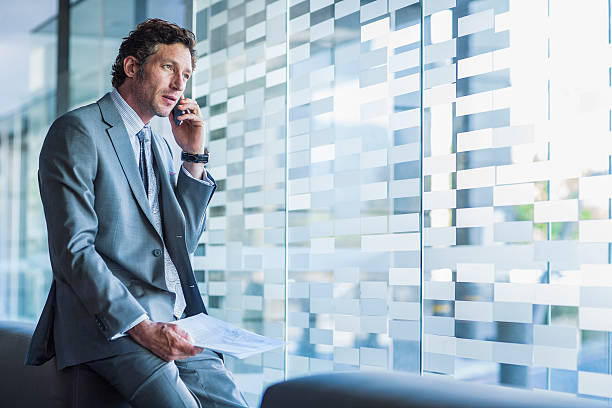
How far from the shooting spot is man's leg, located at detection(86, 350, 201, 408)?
5.62 feet

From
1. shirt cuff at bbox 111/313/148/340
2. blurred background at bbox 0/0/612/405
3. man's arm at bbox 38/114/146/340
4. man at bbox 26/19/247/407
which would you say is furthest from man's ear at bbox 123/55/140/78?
blurred background at bbox 0/0/612/405

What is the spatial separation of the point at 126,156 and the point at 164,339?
1.63 ft

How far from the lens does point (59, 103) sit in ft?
16.8

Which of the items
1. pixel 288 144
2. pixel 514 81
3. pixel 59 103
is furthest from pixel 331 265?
pixel 59 103

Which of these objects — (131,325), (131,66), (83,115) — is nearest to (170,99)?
(131,66)

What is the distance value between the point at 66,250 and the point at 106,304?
161mm

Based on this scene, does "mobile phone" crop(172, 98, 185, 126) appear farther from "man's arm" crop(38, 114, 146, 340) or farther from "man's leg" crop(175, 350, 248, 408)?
"man's leg" crop(175, 350, 248, 408)

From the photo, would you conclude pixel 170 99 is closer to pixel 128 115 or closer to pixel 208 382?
pixel 128 115

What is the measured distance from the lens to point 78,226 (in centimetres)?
171

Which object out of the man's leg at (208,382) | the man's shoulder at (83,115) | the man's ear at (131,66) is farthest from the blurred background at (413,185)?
the man's shoulder at (83,115)

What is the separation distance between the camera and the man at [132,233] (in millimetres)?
1714

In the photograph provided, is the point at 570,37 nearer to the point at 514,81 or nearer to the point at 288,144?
the point at 514,81

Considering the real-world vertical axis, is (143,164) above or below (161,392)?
above

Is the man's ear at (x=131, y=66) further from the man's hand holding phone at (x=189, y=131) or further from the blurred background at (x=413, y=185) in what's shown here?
the blurred background at (x=413, y=185)
